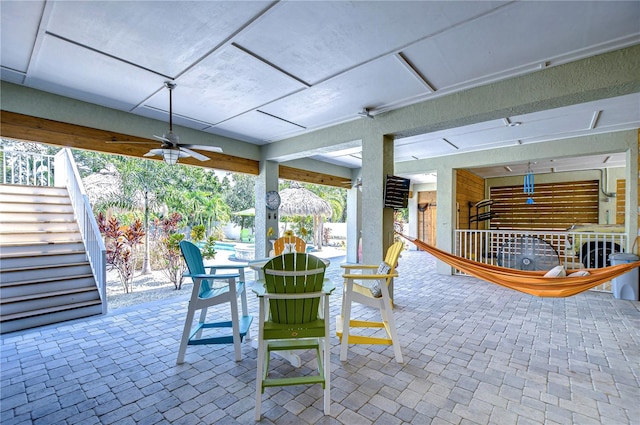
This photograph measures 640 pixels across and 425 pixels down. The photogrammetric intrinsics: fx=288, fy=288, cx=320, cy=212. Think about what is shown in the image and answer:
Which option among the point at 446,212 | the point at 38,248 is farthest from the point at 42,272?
the point at 446,212

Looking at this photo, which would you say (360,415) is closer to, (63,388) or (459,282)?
(63,388)

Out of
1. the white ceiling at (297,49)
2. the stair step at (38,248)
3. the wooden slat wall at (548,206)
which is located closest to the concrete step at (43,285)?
the stair step at (38,248)

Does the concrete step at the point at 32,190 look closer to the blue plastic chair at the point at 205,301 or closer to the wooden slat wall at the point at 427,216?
the blue plastic chair at the point at 205,301

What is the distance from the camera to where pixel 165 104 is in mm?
3969

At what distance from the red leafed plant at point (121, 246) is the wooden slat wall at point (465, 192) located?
7195 mm

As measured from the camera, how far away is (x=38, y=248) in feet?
13.5

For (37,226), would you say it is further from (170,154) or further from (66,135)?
(170,154)

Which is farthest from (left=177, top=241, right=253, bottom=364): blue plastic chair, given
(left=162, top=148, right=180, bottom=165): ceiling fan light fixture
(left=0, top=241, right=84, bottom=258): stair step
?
(left=0, top=241, right=84, bottom=258): stair step

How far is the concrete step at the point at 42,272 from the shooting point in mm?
3666

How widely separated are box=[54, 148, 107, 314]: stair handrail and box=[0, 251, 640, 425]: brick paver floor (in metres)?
0.59

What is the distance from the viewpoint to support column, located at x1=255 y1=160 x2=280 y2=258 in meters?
5.98

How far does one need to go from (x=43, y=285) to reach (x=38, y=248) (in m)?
0.71

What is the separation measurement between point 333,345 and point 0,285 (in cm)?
405

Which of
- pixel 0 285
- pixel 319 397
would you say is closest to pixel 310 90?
pixel 319 397
